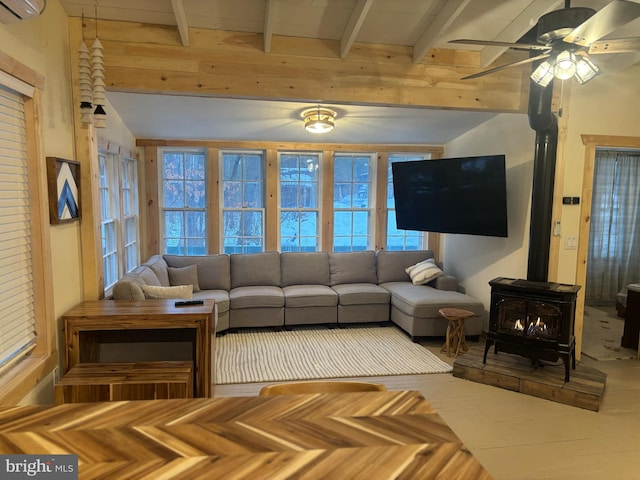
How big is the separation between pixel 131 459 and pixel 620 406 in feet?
11.3

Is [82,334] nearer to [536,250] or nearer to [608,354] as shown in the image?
[536,250]

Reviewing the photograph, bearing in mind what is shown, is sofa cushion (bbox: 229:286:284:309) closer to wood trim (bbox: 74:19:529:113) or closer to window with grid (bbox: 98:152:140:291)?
window with grid (bbox: 98:152:140:291)

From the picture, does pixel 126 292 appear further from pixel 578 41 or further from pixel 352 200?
pixel 352 200

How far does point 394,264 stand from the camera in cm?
547

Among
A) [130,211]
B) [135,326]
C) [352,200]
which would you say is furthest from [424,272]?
[130,211]

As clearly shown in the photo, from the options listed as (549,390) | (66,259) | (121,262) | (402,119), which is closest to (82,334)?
(66,259)

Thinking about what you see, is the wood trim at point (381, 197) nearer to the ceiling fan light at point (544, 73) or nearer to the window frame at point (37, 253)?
the ceiling fan light at point (544, 73)

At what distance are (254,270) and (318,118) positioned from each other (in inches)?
81.6

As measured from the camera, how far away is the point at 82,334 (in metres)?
2.67

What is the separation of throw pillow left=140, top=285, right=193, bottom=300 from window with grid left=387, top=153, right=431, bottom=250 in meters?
3.22

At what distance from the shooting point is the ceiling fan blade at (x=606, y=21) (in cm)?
168

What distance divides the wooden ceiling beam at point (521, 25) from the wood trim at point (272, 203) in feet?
9.55

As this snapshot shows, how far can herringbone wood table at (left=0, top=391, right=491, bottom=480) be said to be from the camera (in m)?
1.05

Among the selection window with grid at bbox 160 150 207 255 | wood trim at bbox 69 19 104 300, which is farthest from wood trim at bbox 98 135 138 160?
wood trim at bbox 69 19 104 300
